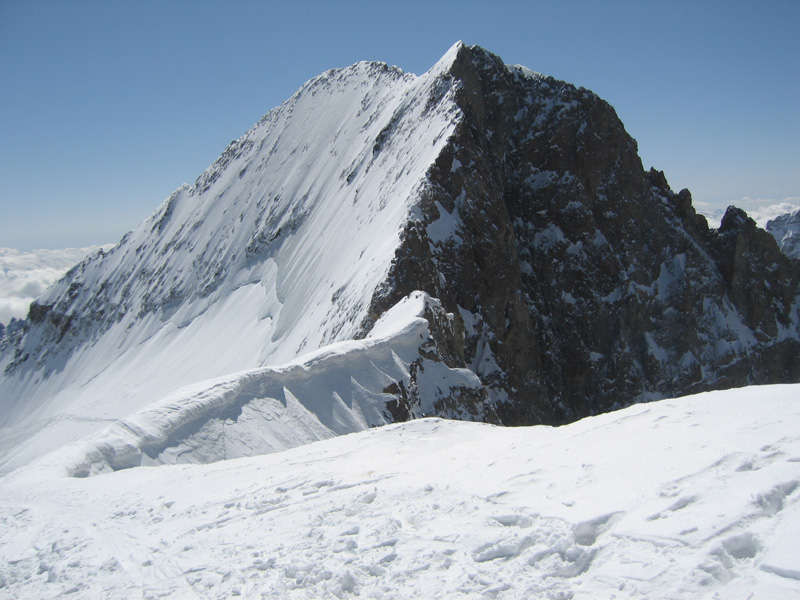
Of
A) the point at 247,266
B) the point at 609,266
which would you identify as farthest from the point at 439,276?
the point at 247,266

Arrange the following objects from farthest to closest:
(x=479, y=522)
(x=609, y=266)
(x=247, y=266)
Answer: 1. (x=247, y=266)
2. (x=609, y=266)
3. (x=479, y=522)

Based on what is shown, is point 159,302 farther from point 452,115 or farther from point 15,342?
point 452,115

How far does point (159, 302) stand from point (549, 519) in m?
53.7

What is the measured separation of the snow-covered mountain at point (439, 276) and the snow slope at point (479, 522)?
569cm

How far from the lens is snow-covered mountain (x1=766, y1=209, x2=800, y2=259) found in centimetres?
13888

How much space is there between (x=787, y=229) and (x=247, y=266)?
159 metres

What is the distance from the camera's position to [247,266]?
47469mm

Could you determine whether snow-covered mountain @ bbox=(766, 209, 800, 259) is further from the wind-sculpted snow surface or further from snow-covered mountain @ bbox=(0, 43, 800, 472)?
the wind-sculpted snow surface

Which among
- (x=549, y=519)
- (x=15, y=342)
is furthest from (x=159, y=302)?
(x=549, y=519)

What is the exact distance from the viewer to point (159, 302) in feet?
173

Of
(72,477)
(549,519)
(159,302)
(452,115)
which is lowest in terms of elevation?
(549,519)

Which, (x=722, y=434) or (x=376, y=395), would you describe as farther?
(x=376, y=395)

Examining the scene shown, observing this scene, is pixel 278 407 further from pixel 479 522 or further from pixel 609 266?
pixel 609 266

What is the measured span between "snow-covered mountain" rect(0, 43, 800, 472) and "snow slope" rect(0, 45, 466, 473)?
0.25 m
